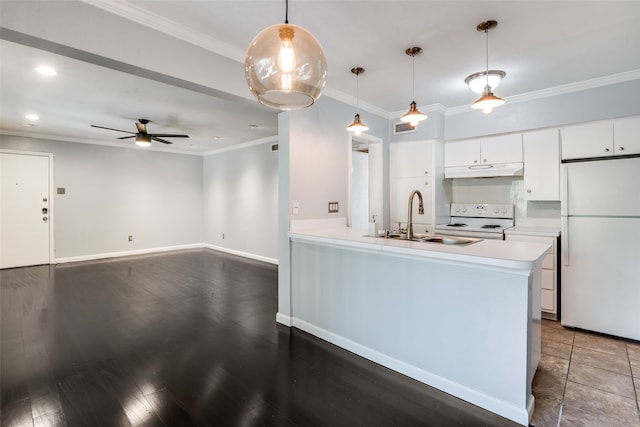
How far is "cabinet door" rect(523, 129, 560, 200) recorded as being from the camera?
3.56 metres

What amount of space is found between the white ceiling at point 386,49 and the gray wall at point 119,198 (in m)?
2.06

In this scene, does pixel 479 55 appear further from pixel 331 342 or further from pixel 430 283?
pixel 331 342

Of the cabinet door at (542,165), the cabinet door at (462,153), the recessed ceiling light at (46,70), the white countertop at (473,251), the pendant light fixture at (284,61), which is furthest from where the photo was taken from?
the cabinet door at (462,153)

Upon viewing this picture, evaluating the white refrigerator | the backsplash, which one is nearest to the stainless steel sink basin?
the white refrigerator

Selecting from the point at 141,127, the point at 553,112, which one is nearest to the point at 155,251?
the point at 141,127

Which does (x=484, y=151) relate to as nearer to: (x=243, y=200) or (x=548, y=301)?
(x=548, y=301)

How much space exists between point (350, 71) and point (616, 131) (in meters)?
2.80

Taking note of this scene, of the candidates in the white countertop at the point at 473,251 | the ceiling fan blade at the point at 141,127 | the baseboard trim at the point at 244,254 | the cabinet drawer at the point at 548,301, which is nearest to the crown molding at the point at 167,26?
the white countertop at the point at 473,251

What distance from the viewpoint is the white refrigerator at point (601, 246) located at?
9.54 feet

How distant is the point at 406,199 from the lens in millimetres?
4453

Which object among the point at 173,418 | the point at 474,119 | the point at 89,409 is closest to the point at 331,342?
the point at 173,418

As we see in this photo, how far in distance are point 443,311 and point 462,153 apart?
9.34 ft

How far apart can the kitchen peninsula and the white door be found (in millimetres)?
6166

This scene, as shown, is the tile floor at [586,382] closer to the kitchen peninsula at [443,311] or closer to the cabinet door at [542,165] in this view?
the kitchen peninsula at [443,311]
